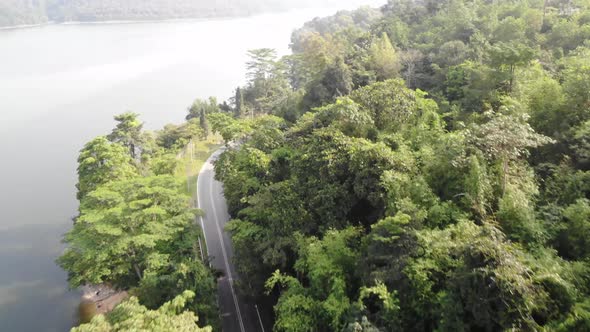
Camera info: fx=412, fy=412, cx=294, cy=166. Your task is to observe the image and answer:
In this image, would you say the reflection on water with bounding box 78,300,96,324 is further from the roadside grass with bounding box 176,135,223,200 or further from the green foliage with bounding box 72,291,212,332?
the green foliage with bounding box 72,291,212,332

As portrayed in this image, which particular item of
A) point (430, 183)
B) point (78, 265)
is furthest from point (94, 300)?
point (430, 183)

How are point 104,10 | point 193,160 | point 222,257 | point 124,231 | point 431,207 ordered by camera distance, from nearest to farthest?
point 431,207 < point 124,231 < point 222,257 < point 193,160 < point 104,10

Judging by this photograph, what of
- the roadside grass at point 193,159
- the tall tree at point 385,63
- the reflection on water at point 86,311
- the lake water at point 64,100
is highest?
the tall tree at point 385,63

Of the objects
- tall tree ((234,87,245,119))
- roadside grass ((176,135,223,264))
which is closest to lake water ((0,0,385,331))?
roadside grass ((176,135,223,264))

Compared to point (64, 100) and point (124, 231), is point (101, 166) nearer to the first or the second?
point (124, 231)

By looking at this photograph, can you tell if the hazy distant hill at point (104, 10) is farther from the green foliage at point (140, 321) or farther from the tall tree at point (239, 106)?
the green foliage at point (140, 321)

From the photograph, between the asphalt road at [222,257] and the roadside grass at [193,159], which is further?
the roadside grass at [193,159]

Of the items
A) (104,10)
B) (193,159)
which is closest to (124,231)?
(193,159)

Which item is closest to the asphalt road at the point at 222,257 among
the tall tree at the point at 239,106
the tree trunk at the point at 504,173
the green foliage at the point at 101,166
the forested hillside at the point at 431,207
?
the forested hillside at the point at 431,207
